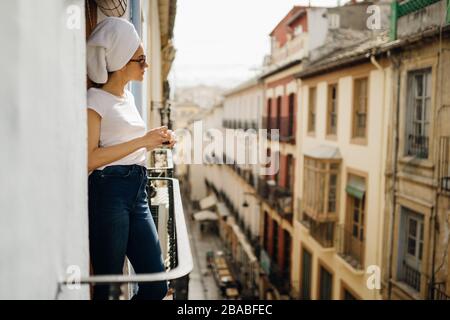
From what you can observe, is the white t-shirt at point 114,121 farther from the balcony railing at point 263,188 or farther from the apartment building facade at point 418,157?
the balcony railing at point 263,188

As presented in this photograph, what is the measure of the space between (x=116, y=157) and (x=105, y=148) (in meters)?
0.06

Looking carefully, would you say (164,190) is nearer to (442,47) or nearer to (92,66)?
(92,66)

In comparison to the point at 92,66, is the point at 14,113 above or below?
below

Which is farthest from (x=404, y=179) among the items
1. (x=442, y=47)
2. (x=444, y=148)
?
(x=442, y=47)

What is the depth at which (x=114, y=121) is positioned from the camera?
90.2 inches

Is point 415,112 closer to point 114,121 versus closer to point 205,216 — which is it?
point 114,121

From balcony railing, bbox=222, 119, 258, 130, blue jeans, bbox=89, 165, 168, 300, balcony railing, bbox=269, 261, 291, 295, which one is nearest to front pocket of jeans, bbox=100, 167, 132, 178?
blue jeans, bbox=89, 165, 168, 300

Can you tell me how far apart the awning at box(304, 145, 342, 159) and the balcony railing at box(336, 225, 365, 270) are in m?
1.98

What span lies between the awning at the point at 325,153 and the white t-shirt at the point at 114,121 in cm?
1163

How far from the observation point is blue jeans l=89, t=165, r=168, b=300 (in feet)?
7.43

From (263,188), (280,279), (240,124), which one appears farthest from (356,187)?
(240,124)

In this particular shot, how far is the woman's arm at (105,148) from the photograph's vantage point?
2133mm

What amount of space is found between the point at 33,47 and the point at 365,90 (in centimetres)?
1188
